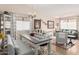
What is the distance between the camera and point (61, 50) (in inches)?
84.2

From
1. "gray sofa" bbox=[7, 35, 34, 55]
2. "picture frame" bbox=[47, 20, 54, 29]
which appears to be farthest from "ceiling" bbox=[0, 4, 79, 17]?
"gray sofa" bbox=[7, 35, 34, 55]

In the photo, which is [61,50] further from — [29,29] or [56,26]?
[29,29]

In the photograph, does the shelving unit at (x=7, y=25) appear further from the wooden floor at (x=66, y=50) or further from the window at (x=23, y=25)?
the wooden floor at (x=66, y=50)

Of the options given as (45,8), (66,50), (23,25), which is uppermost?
(45,8)

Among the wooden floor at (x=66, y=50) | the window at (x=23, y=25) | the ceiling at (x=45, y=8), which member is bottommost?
the wooden floor at (x=66, y=50)

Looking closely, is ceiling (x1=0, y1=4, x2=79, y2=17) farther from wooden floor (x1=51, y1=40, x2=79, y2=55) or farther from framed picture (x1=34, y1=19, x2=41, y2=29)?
wooden floor (x1=51, y1=40, x2=79, y2=55)

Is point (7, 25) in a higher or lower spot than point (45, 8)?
lower

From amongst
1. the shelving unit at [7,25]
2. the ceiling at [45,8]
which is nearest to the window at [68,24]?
the ceiling at [45,8]

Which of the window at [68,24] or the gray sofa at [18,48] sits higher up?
the window at [68,24]

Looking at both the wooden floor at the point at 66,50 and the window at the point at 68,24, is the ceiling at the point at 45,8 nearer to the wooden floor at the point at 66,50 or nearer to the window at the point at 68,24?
the window at the point at 68,24

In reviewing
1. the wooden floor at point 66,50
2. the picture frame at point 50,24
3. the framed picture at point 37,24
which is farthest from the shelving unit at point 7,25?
the wooden floor at point 66,50

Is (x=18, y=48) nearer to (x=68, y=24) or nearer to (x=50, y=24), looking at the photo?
(x=50, y=24)

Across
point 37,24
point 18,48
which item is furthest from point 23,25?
point 18,48
